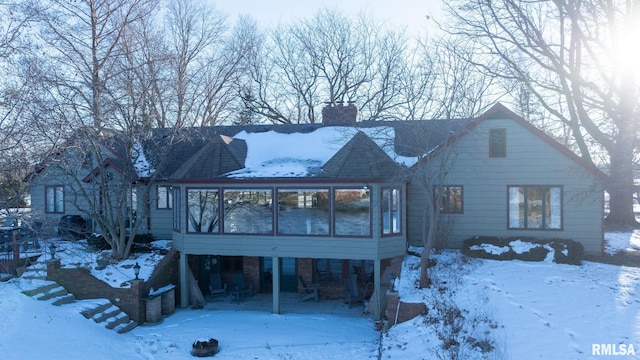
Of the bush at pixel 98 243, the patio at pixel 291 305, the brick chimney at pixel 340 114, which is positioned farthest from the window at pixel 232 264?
the brick chimney at pixel 340 114

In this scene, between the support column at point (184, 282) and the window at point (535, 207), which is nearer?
the support column at point (184, 282)

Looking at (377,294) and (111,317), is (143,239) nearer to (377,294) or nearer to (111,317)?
(111,317)

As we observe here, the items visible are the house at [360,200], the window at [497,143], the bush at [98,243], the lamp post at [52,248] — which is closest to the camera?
the lamp post at [52,248]

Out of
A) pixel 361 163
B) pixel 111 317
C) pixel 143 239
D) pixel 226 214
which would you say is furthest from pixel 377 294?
pixel 143 239

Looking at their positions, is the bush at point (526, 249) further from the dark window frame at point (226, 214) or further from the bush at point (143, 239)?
the bush at point (143, 239)

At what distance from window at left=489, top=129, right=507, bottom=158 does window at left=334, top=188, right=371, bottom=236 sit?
5.15 metres

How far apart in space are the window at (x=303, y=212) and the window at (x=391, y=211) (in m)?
1.84

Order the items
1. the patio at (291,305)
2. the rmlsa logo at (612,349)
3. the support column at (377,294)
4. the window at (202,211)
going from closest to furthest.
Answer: the rmlsa logo at (612,349), the support column at (377,294), the patio at (291,305), the window at (202,211)

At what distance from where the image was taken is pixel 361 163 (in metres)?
14.7

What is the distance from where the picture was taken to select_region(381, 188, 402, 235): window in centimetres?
1476

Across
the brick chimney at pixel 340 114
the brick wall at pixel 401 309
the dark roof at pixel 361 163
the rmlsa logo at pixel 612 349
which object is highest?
the brick chimney at pixel 340 114

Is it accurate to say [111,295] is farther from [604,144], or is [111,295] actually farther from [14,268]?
[604,144]

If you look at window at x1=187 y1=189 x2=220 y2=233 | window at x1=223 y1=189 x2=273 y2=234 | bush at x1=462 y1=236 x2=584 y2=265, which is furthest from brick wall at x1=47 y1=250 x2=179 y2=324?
bush at x1=462 y1=236 x2=584 y2=265

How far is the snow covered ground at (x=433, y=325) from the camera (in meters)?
9.84
